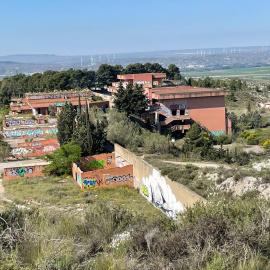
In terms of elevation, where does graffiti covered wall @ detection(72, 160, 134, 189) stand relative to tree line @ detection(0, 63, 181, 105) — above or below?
below

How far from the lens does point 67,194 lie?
24688 mm

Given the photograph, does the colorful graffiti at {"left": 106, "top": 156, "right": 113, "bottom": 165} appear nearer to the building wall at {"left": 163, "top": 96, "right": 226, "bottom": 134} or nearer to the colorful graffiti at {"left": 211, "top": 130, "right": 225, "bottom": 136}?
the building wall at {"left": 163, "top": 96, "right": 226, "bottom": 134}

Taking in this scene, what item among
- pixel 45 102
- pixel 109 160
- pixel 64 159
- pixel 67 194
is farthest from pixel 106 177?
pixel 45 102

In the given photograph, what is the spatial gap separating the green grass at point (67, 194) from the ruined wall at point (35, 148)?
838 cm

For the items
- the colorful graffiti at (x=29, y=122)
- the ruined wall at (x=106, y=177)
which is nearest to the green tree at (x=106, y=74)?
the colorful graffiti at (x=29, y=122)

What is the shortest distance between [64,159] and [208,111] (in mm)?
21448

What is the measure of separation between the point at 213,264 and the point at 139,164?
1834 centimetres

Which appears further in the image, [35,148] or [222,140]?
[222,140]

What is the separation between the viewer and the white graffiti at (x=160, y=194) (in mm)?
19547

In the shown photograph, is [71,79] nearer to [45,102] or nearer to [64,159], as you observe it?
[45,102]

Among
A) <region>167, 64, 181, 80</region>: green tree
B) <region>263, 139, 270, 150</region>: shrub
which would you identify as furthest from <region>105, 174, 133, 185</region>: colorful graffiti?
<region>167, 64, 181, 80</region>: green tree

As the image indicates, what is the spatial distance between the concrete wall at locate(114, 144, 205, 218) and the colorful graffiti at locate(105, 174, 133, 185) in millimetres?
444

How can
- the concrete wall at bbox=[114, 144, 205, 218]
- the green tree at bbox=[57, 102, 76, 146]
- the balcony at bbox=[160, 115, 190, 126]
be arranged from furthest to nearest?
the balcony at bbox=[160, 115, 190, 126]
the green tree at bbox=[57, 102, 76, 146]
the concrete wall at bbox=[114, 144, 205, 218]

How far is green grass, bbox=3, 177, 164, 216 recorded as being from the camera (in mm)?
22172
